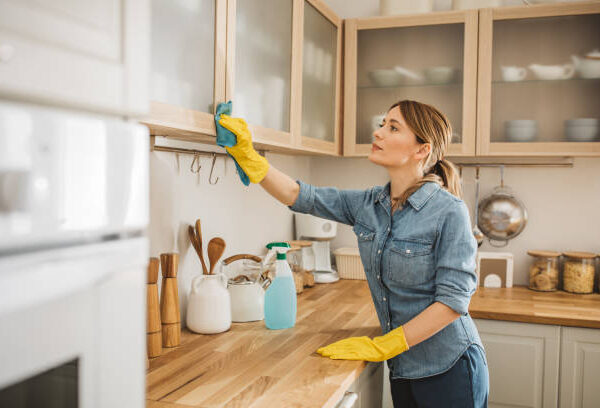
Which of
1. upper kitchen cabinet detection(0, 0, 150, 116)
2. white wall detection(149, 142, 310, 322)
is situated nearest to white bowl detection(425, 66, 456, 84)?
white wall detection(149, 142, 310, 322)

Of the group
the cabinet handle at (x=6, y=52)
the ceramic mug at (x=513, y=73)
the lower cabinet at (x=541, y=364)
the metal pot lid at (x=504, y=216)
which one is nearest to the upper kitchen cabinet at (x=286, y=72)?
the ceramic mug at (x=513, y=73)

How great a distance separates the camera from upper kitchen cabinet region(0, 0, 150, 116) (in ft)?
1.89

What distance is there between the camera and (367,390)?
1716 mm

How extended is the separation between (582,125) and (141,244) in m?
2.34

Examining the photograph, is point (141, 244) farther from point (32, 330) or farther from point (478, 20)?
point (478, 20)

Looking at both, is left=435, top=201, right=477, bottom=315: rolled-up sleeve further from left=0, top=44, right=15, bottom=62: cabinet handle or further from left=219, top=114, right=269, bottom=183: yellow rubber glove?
left=0, top=44, right=15, bottom=62: cabinet handle

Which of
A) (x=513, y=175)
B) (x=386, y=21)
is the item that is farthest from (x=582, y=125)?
(x=386, y=21)

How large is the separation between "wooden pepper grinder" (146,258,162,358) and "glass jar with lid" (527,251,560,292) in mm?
1925

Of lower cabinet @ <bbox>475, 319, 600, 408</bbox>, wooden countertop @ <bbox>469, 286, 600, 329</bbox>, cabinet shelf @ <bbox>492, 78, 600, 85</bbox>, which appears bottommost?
lower cabinet @ <bbox>475, 319, 600, 408</bbox>

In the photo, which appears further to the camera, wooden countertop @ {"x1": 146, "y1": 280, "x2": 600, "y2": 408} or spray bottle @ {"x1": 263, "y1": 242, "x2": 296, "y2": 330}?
spray bottle @ {"x1": 263, "y1": 242, "x2": 296, "y2": 330}

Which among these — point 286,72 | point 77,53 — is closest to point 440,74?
point 286,72

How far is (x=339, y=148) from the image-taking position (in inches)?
108

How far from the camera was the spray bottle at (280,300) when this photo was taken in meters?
1.84

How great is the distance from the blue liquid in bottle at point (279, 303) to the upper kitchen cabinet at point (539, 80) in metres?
1.25
